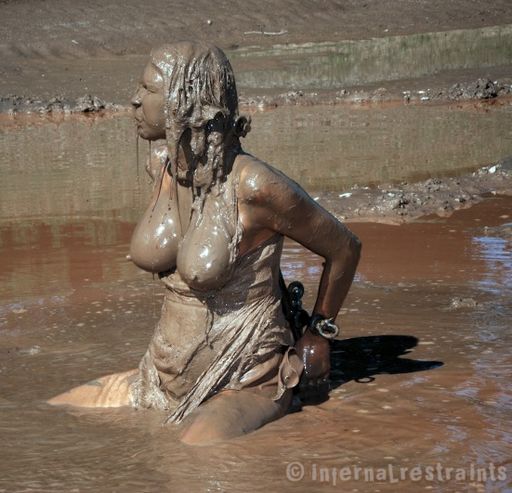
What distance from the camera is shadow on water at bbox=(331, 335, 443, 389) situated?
16.0ft

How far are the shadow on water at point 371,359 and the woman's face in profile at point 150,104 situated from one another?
4.38ft

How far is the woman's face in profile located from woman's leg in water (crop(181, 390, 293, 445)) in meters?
1.03

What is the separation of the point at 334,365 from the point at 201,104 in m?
1.53

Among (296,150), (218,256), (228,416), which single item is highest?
(218,256)

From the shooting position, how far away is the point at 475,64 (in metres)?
21.5

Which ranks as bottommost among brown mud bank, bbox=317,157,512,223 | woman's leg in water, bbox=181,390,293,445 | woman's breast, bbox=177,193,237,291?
brown mud bank, bbox=317,157,512,223

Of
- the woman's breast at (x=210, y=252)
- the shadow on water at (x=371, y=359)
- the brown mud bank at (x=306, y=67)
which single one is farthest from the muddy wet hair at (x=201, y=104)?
the brown mud bank at (x=306, y=67)

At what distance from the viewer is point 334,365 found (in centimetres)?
505

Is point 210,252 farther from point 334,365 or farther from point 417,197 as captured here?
point 417,197

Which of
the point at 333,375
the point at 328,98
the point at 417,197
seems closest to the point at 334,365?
the point at 333,375

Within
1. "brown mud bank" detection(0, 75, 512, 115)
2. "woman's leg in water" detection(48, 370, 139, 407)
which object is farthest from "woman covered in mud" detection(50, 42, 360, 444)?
"brown mud bank" detection(0, 75, 512, 115)

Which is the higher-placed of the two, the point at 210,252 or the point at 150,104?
the point at 150,104

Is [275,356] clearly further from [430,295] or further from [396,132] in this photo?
[396,132]

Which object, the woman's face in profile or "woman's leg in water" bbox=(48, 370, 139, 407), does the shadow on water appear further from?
the woman's face in profile
